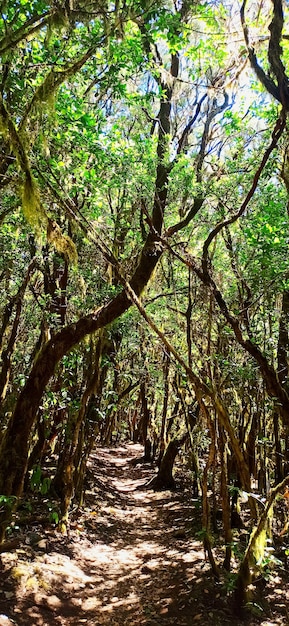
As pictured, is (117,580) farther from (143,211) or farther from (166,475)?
(166,475)

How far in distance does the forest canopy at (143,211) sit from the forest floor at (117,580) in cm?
62

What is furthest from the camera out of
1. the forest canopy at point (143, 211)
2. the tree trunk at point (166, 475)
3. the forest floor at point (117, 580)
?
the tree trunk at point (166, 475)

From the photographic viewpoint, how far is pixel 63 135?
227 inches

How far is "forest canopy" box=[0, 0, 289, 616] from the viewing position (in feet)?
16.3

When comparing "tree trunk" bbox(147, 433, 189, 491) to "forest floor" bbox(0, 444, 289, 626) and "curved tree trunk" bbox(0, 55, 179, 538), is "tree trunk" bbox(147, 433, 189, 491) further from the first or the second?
"curved tree trunk" bbox(0, 55, 179, 538)

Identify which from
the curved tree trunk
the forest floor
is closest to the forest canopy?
Result: the curved tree trunk

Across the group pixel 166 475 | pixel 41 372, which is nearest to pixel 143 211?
pixel 41 372

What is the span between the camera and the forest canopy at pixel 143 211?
16.3ft

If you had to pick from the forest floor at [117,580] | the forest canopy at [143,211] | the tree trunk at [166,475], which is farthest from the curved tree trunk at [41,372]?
the tree trunk at [166,475]

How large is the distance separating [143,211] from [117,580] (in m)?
5.62

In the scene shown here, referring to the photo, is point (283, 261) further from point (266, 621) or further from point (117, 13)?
point (266, 621)

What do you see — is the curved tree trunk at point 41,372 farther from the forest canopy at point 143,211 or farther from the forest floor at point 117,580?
the forest floor at point 117,580

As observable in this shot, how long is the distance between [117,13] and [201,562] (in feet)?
24.2

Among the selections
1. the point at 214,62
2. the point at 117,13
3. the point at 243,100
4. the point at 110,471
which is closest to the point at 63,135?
the point at 117,13
